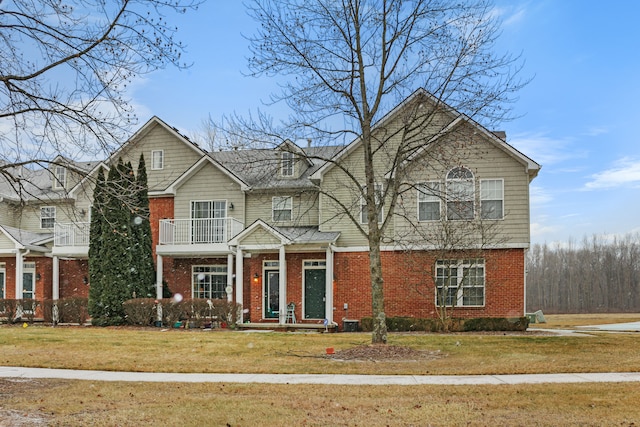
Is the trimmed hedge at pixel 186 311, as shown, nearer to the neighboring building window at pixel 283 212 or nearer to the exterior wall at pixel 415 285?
the exterior wall at pixel 415 285

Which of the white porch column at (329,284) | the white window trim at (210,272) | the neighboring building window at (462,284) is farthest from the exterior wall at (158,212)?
the neighboring building window at (462,284)

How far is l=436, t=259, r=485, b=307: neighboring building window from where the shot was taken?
76.6ft

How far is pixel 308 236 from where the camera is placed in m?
24.6

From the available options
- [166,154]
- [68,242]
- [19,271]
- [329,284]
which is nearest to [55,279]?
[19,271]

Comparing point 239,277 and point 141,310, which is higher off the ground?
point 239,277

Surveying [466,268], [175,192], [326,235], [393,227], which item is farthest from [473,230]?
[175,192]

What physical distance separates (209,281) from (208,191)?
373 centimetres

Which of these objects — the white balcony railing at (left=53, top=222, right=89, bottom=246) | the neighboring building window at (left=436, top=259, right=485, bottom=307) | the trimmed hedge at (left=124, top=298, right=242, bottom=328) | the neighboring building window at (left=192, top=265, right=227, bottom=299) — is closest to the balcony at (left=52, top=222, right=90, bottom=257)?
the white balcony railing at (left=53, top=222, right=89, bottom=246)

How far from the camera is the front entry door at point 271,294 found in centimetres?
2611

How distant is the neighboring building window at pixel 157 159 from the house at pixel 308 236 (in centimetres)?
5

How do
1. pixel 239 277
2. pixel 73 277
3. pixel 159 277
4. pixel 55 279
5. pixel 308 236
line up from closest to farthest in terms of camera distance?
pixel 308 236 < pixel 239 277 < pixel 159 277 < pixel 55 279 < pixel 73 277

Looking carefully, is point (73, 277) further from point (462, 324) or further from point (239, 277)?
point (462, 324)

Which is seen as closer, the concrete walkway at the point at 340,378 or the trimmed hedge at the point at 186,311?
the concrete walkway at the point at 340,378

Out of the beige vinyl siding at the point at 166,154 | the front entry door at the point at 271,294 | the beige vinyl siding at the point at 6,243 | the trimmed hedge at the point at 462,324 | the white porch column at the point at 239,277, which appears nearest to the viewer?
the trimmed hedge at the point at 462,324
